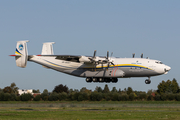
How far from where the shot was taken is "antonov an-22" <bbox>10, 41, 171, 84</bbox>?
2257 inches

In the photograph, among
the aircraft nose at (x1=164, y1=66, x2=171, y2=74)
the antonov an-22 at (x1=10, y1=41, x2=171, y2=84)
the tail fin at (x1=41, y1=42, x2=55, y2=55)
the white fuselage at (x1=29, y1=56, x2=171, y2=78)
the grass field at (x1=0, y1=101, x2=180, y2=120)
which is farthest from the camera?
the tail fin at (x1=41, y1=42, x2=55, y2=55)

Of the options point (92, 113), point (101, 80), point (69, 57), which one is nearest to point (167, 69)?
point (101, 80)

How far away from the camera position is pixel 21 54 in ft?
203

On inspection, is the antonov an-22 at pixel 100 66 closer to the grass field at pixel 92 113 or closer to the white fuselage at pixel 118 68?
the white fuselage at pixel 118 68

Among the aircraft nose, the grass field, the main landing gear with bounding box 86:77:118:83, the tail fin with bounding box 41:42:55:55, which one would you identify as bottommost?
the grass field

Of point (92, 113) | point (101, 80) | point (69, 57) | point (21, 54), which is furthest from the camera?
point (21, 54)

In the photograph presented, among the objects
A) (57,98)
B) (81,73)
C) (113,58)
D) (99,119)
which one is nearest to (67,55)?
(81,73)

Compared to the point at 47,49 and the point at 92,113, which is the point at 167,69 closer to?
the point at 92,113

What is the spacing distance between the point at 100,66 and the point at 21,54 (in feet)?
52.8

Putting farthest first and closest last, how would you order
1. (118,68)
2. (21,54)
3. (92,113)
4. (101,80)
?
(21,54) < (101,80) < (118,68) < (92,113)

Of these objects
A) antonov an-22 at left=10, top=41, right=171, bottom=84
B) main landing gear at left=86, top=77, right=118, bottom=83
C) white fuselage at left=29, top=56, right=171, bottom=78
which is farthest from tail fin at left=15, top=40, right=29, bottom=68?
main landing gear at left=86, top=77, right=118, bottom=83

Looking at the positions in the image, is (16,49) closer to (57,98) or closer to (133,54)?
(133,54)

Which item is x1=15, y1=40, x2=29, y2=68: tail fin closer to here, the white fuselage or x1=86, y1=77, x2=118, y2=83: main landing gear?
the white fuselage

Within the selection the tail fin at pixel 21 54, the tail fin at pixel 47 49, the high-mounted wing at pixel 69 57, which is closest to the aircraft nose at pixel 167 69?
the high-mounted wing at pixel 69 57
